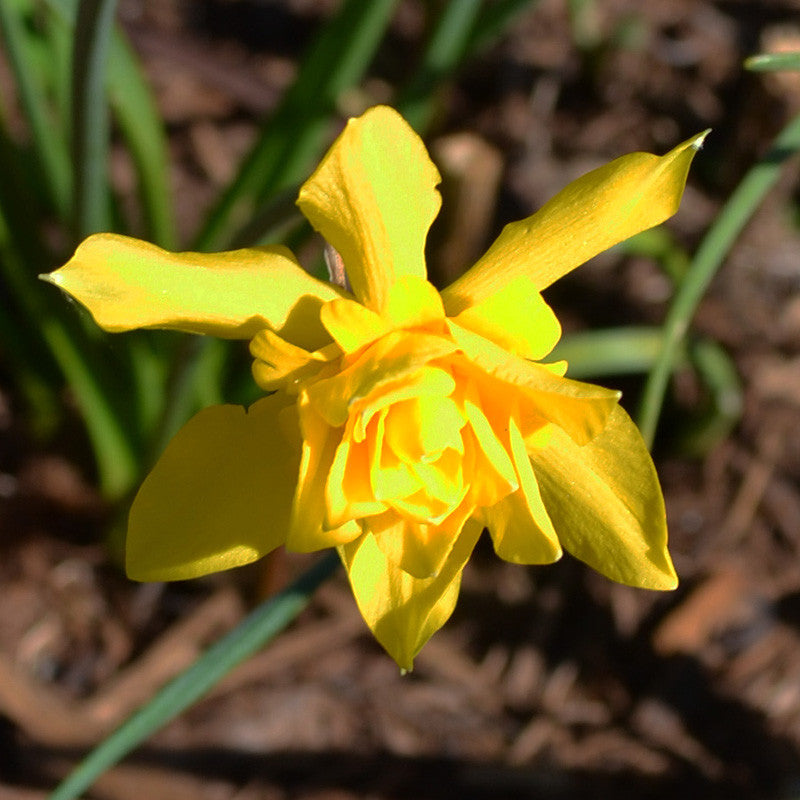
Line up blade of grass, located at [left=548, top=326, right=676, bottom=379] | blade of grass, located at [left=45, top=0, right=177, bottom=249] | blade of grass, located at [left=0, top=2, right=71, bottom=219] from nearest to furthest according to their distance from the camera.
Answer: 1. blade of grass, located at [left=0, top=2, right=71, bottom=219]
2. blade of grass, located at [left=45, top=0, right=177, bottom=249]
3. blade of grass, located at [left=548, top=326, right=676, bottom=379]

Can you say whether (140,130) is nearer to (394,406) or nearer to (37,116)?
A: (37,116)

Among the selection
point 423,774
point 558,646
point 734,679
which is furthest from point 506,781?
point 734,679

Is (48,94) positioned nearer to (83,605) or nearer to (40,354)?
(40,354)

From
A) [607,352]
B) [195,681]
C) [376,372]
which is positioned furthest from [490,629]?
[376,372]

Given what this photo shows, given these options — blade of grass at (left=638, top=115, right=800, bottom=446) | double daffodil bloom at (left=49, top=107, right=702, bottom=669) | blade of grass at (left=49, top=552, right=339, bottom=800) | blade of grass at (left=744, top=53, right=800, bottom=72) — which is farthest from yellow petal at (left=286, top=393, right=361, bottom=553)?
blade of grass at (left=744, top=53, right=800, bottom=72)

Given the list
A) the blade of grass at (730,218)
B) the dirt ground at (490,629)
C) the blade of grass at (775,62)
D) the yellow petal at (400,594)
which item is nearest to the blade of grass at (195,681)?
the yellow petal at (400,594)

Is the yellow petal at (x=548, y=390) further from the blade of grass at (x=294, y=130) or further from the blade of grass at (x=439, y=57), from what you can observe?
the blade of grass at (x=294, y=130)

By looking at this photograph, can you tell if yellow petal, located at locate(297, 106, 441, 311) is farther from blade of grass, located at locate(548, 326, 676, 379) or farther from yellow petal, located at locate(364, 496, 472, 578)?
blade of grass, located at locate(548, 326, 676, 379)
